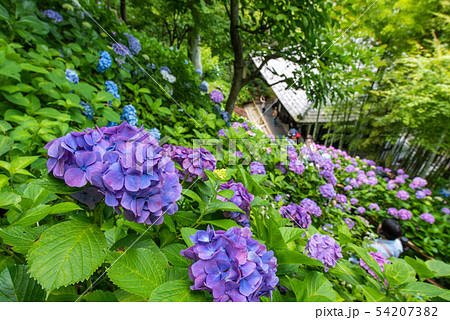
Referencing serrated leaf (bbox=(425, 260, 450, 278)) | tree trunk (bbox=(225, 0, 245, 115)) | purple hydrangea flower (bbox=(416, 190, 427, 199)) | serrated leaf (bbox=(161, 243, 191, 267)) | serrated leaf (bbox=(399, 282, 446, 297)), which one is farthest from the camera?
purple hydrangea flower (bbox=(416, 190, 427, 199))

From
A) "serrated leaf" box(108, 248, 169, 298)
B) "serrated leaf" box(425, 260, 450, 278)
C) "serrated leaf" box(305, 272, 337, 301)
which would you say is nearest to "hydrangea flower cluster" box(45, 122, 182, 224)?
"serrated leaf" box(108, 248, 169, 298)

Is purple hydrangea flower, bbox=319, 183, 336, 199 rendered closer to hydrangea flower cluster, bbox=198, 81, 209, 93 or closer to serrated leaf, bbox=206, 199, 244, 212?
serrated leaf, bbox=206, 199, 244, 212

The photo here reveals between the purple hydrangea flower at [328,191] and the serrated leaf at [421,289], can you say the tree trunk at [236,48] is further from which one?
the serrated leaf at [421,289]

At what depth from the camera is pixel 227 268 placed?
0.44m

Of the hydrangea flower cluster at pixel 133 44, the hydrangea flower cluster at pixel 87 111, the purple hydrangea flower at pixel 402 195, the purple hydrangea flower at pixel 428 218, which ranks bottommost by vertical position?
the purple hydrangea flower at pixel 428 218

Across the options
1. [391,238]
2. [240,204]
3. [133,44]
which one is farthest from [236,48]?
[391,238]

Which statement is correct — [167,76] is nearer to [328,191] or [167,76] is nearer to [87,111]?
[87,111]

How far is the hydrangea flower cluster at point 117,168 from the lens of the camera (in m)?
0.42

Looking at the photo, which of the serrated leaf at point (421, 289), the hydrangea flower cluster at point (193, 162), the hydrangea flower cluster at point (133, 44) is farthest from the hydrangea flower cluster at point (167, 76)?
the serrated leaf at point (421, 289)

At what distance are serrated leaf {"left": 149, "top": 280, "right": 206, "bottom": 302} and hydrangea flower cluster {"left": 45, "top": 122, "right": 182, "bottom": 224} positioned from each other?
133mm

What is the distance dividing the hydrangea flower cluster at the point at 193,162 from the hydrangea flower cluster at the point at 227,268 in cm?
31

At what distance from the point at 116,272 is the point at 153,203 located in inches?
5.7

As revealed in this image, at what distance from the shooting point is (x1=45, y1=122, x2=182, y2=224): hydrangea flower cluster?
424 millimetres

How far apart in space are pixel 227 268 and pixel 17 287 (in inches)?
16.0
